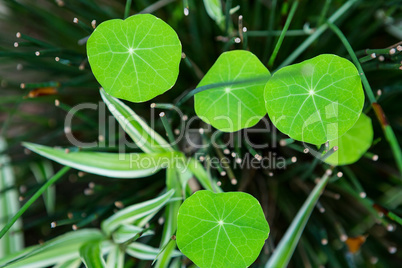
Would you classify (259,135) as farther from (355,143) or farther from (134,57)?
(134,57)

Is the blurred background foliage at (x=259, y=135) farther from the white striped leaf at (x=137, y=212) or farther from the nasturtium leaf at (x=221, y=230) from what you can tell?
the nasturtium leaf at (x=221, y=230)

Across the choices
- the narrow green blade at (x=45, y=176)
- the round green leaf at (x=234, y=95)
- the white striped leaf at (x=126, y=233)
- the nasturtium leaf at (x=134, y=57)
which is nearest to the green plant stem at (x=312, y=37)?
the round green leaf at (x=234, y=95)

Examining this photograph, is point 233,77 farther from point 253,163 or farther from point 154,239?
point 154,239

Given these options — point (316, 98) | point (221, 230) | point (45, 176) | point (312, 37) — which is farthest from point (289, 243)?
point (45, 176)

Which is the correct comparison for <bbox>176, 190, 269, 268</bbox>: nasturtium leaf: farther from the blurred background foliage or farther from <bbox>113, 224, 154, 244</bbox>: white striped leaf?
the blurred background foliage

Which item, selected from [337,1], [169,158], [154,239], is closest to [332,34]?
[337,1]

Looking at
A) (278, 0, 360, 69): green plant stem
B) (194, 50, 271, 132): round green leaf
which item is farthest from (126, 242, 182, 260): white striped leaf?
(278, 0, 360, 69): green plant stem

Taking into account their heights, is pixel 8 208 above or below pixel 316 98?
below
